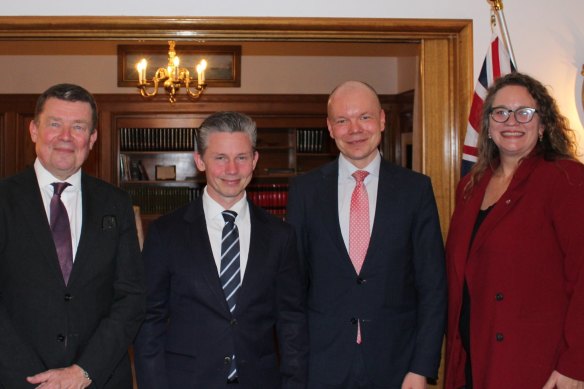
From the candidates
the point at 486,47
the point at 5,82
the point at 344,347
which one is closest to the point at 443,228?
the point at 486,47

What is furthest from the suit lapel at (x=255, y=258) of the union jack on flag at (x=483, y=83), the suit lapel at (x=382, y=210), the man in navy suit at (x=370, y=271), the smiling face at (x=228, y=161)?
the union jack on flag at (x=483, y=83)

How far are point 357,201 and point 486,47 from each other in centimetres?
125

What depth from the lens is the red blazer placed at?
2.32m

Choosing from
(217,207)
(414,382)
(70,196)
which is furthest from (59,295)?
(414,382)

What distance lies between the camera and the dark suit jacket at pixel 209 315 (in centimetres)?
230

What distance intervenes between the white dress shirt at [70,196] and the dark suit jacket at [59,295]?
3 cm

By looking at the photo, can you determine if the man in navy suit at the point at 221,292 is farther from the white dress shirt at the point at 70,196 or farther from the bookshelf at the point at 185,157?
the bookshelf at the point at 185,157

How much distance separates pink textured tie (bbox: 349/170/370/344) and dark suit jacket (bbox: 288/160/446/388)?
0.03 meters

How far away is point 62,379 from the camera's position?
7.22 feet

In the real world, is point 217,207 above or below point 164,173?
below

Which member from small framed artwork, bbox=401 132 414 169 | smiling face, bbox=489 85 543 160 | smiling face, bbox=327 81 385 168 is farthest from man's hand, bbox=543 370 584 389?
small framed artwork, bbox=401 132 414 169

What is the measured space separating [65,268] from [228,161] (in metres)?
0.64

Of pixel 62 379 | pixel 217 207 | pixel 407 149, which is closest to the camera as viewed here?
pixel 62 379

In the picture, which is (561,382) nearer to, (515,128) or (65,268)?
(515,128)
